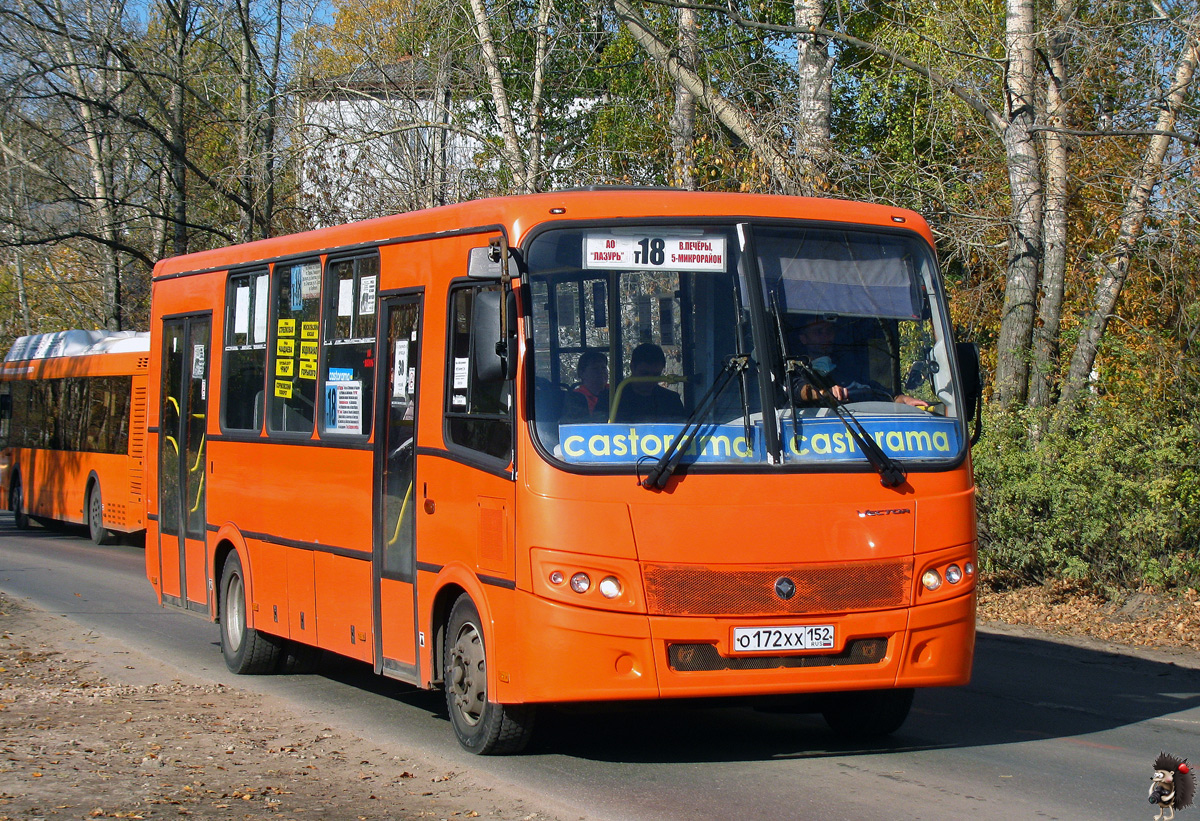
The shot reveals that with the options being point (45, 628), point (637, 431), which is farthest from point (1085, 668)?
point (45, 628)

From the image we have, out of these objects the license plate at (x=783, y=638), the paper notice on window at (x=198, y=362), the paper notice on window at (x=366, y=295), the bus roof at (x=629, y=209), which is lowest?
the license plate at (x=783, y=638)

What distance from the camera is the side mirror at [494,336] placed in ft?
23.4

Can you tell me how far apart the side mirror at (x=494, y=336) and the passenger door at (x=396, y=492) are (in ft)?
3.26

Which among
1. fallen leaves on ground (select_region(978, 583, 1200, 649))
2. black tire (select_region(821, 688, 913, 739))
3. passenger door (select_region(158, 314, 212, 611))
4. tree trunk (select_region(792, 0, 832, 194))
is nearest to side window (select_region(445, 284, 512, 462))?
black tire (select_region(821, 688, 913, 739))

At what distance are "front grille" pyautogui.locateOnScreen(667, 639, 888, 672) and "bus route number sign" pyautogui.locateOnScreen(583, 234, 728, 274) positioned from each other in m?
1.93

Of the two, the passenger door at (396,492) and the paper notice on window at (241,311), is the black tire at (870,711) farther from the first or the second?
the paper notice on window at (241,311)

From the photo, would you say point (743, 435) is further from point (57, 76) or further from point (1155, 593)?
point (57, 76)

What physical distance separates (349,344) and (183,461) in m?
3.37

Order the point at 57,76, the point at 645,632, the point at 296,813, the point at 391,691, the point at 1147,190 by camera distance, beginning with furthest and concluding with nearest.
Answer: the point at 57,76 < the point at 1147,190 < the point at 391,691 < the point at 645,632 < the point at 296,813

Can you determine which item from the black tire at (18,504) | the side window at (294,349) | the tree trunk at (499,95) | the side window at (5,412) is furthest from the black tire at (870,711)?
the side window at (5,412)

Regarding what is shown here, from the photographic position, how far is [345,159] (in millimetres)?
21344

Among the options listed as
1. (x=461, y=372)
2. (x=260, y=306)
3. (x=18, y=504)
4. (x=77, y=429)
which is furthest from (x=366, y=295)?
(x=18, y=504)

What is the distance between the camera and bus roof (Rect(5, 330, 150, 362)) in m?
23.0

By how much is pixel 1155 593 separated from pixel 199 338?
30.1ft
